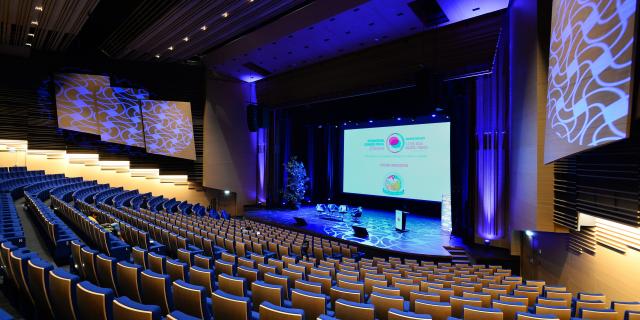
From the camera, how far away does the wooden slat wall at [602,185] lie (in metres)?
5.07

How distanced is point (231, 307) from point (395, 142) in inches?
551

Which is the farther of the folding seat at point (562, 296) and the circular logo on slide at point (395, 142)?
the circular logo on slide at point (395, 142)

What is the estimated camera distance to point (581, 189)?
6.60 m

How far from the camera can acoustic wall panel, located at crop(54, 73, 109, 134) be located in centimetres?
1410

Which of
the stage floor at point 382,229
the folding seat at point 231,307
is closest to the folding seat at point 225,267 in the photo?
the folding seat at point 231,307

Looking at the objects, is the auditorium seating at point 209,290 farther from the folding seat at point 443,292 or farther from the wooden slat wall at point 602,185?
the wooden slat wall at point 602,185

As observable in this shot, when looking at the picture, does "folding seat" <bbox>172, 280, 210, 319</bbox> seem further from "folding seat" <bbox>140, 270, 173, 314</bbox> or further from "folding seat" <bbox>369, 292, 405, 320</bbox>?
"folding seat" <bbox>369, 292, 405, 320</bbox>

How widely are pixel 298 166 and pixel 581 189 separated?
1357cm

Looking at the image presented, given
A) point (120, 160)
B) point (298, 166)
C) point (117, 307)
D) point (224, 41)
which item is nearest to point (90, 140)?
point (120, 160)

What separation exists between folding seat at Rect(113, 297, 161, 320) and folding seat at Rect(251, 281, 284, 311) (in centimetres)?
131

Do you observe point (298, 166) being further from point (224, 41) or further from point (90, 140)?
point (90, 140)

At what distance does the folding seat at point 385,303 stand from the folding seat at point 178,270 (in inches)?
76.0

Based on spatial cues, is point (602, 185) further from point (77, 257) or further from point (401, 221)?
point (77, 257)

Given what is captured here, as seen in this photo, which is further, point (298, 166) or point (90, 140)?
point (298, 166)
